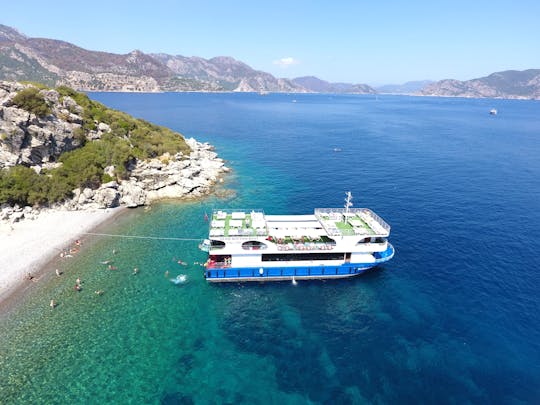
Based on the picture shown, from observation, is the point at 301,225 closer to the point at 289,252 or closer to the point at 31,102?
the point at 289,252

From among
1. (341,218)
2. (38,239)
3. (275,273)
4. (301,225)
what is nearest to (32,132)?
(38,239)

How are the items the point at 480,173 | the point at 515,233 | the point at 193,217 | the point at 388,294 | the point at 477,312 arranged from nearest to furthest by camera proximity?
1. the point at 477,312
2. the point at 388,294
3. the point at 515,233
4. the point at 193,217
5. the point at 480,173

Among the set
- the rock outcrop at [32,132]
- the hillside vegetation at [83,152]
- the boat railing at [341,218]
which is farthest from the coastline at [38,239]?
the boat railing at [341,218]

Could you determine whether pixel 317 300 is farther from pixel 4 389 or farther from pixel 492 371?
pixel 4 389

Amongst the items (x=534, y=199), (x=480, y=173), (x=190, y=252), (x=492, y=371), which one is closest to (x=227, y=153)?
(x=190, y=252)

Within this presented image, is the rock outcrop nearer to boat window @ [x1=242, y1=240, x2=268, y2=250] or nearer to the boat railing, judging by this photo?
boat window @ [x1=242, y1=240, x2=268, y2=250]

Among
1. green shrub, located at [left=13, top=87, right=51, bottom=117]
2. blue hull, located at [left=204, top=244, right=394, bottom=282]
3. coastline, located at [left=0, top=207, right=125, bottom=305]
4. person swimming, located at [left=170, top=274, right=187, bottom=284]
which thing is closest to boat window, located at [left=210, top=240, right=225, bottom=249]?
blue hull, located at [left=204, top=244, right=394, bottom=282]

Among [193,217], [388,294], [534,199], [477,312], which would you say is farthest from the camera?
[534,199]

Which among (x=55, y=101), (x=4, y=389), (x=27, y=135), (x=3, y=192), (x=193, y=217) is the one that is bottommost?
(x=4, y=389)
